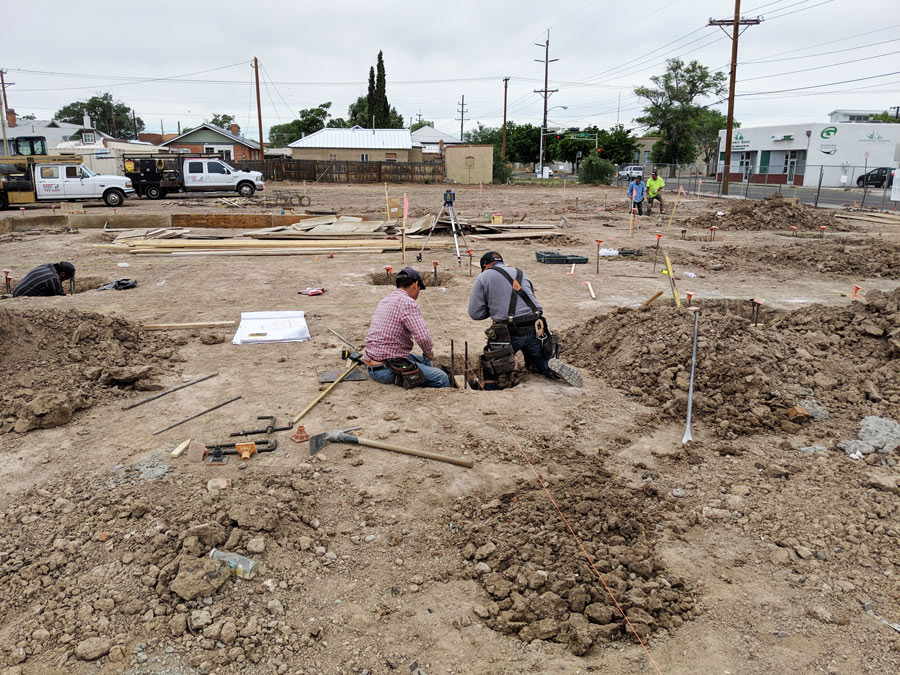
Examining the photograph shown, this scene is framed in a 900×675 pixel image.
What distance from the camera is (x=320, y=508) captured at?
4070 mm

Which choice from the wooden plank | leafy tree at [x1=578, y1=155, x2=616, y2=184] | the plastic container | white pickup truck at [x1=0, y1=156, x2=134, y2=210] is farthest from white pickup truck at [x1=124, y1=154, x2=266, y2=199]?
the plastic container

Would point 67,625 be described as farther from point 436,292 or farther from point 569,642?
point 436,292

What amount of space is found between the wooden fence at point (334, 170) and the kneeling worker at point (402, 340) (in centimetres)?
3998

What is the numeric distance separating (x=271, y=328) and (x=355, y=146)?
153 ft

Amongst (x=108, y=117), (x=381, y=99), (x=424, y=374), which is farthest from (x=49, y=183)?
(x=108, y=117)

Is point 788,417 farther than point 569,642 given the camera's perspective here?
Yes

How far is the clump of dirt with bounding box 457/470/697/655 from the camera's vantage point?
3.15 metres

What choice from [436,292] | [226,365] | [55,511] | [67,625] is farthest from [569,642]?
[436,292]

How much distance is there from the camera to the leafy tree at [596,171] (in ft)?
152

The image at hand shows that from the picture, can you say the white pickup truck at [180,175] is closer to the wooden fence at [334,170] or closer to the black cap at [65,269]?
the wooden fence at [334,170]

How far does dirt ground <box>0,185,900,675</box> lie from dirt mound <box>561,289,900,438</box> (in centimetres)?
3

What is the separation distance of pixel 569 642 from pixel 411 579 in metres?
0.92

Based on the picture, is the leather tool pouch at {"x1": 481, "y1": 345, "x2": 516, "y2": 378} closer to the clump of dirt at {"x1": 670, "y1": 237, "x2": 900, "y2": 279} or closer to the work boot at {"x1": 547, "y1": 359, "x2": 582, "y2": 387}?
the work boot at {"x1": 547, "y1": 359, "x2": 582, "y2": 387}

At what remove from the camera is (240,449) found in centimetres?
463
